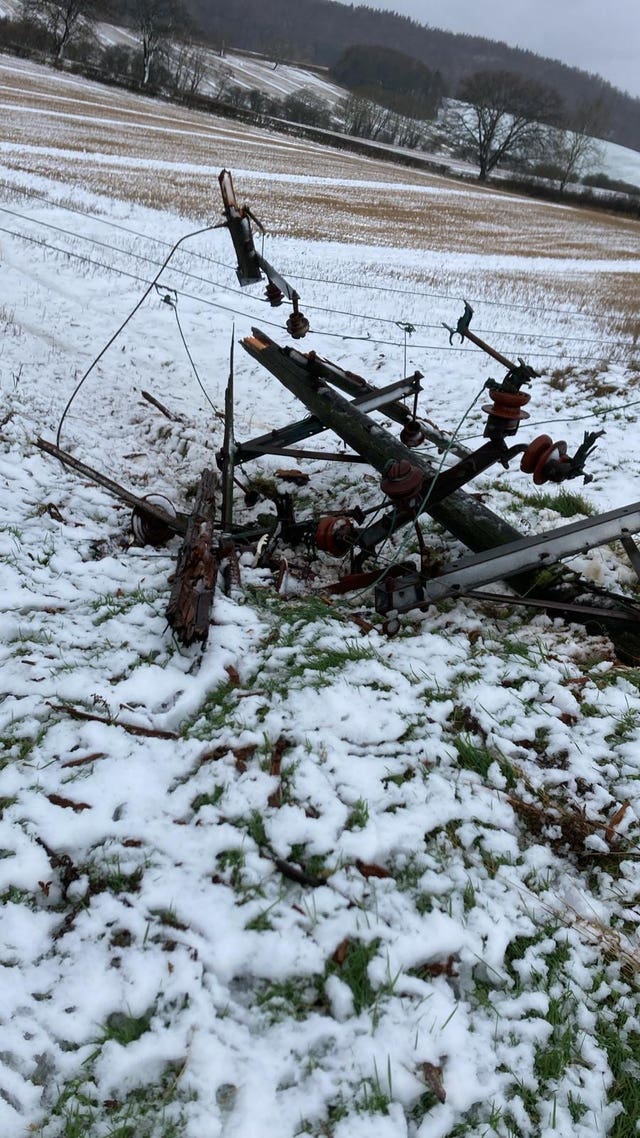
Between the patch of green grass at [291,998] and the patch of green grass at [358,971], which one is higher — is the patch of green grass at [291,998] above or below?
below

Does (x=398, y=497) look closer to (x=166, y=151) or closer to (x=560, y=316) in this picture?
(x=560, y=316)

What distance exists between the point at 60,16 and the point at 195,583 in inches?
3489

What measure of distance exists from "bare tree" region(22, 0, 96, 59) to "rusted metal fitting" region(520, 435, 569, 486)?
85241mm

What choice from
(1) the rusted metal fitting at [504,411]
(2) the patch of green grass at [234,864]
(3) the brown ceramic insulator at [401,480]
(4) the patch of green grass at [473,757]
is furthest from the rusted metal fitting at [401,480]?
(2) the patch of green grass at [234,864]

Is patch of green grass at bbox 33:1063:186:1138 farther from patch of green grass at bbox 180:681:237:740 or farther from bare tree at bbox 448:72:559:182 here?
bare tree at bbox 448:72:559:182

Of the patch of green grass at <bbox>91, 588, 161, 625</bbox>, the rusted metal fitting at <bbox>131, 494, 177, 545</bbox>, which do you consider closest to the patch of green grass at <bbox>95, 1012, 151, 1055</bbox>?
the patch of green grass at <bbox>91, 588, 161, 625</bbox>

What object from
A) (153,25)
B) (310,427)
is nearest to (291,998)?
(310,427)

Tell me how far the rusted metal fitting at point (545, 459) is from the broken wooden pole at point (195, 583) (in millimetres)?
1984

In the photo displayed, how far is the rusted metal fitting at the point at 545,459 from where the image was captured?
3799 mm

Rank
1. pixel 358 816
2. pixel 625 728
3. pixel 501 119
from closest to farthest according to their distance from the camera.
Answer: pixel 358 816, pixel 625 728, pixel 501 119

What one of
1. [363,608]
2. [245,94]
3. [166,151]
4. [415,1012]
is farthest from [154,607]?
[245,94]

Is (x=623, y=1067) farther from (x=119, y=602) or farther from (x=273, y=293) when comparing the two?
(x=273, y=293)

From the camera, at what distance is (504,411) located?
3828mm

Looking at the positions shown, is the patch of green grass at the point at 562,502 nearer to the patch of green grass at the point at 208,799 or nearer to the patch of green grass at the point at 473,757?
the patch of green grass at the point at 473,757
